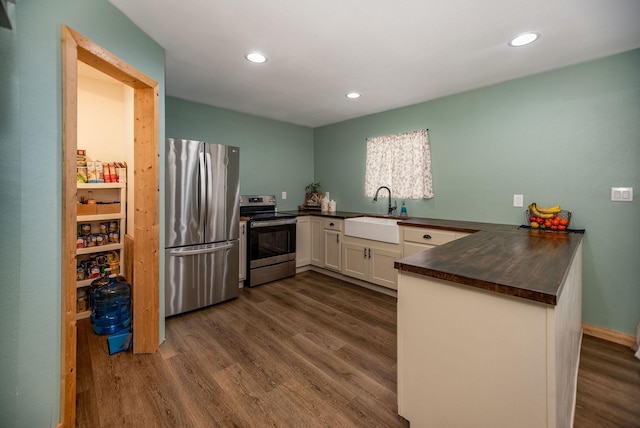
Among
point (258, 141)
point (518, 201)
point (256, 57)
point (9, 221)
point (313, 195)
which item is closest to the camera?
point (9, 221)

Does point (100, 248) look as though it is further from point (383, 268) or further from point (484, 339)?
point (484, 339)

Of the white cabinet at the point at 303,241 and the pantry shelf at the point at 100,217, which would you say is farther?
the white cabinet at the point at 303,241

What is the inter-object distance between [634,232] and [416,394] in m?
2.36

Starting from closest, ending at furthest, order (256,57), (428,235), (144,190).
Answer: (144,190) < (256,57) < (428,235)

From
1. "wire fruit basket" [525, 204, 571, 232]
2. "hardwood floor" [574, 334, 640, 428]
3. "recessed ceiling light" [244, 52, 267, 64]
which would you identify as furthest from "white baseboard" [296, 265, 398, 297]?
"recessed ceiling light" [244, 52, 267, 64]

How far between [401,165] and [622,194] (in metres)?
2.11

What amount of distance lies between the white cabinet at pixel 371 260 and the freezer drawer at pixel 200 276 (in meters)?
1.42

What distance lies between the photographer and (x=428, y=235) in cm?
297

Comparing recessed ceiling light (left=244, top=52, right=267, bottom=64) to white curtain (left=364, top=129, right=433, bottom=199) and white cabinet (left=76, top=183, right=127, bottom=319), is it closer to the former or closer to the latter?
white cabinet (left=76, top=183, right=127, bottom=319)

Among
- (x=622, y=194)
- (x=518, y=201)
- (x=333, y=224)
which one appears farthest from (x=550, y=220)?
(x=333, y=224)

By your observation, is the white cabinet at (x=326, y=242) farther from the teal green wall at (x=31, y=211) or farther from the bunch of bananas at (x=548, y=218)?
the teal green wall at (x=31, y=211)

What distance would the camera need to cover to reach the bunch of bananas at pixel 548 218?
98.5 inches

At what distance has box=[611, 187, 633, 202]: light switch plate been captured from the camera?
2.29m

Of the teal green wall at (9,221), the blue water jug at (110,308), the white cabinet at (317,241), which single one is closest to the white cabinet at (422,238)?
the white cabinet at (317,241)
